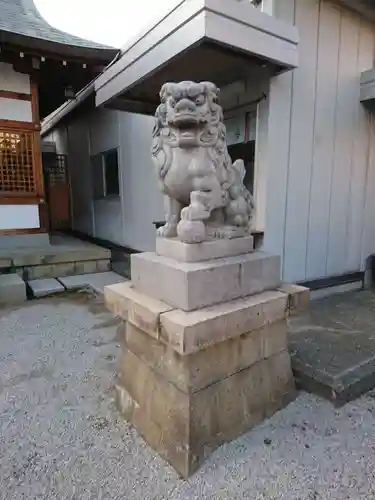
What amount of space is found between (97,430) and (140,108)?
11.5 ft

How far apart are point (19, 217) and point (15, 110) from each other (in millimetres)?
1730

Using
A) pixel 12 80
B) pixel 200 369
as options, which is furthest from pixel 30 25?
pixel 200 369

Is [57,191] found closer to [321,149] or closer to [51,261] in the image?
[51,261]

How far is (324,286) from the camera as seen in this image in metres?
3.85

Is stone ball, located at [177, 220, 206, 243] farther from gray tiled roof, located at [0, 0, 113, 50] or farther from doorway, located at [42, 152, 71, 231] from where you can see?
doorway, located at [42, 152, 71, 231]

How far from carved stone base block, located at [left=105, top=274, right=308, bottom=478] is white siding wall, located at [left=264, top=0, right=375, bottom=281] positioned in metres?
1.61

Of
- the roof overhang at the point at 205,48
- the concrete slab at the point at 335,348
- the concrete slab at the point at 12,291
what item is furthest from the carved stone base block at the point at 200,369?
the concrete slab at the point at 12,291

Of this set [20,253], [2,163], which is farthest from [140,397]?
[2,163]

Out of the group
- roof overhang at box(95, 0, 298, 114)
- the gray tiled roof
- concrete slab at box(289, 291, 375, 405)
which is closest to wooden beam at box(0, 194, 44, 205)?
the gray tiled roof

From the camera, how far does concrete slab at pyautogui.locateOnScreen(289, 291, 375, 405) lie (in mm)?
2057

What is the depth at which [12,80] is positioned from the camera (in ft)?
17.3

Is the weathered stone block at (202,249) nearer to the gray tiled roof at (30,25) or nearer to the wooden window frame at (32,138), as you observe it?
the gray tiled roof at (30,25)

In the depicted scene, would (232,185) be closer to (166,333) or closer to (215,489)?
(166,333)

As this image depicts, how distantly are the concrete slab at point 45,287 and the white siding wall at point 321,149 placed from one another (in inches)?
117
